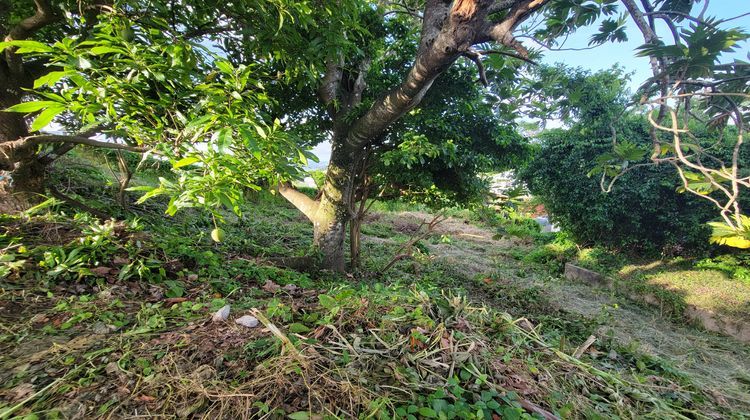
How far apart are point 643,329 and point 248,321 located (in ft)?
17.7

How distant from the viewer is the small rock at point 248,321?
1.41 meters

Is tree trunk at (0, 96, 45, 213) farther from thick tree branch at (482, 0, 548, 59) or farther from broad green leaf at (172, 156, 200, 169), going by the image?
thick tree branch at (482, 0, 548, 59)

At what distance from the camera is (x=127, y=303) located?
5.39ft

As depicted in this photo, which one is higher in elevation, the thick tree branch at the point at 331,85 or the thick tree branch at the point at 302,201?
A: the thick tree branch at the point at 331,85

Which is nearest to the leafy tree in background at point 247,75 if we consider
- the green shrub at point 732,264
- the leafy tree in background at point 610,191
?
the leafy tree in background at point 610,191

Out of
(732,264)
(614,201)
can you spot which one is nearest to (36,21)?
(614,201)

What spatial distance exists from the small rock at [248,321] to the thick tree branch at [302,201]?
7.80ft

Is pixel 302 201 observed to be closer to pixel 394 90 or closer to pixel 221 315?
pixel 394 90

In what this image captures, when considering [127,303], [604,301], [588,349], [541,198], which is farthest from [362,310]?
[541,198]

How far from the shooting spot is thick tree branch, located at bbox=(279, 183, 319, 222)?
12.6 ft

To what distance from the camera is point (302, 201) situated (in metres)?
3.96

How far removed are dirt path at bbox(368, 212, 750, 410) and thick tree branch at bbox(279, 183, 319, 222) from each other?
179 centimetres

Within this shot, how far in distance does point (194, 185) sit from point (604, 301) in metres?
6.90

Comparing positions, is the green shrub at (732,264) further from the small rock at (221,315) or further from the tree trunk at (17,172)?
the tree trunk at (17,172)
